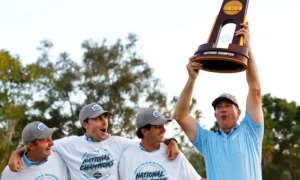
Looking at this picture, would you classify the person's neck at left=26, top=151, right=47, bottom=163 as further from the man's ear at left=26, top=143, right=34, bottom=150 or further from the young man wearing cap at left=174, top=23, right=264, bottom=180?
the young man wearing cap at left=174, top=23, right=264, bottom=180


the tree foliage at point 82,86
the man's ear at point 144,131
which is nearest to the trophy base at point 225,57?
the man's ear at point 144,131

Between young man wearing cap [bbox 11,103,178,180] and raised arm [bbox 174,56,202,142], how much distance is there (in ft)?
3.28

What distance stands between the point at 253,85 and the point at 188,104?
66cm

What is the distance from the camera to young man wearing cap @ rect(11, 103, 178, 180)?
632 cm

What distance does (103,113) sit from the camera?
6.66 m

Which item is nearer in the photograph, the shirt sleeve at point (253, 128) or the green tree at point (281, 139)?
the shirt sleeve at point (253, 128)

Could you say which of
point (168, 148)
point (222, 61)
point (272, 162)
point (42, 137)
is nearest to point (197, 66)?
point (222, 61)

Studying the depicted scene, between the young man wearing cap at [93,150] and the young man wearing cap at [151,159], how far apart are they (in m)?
0.12

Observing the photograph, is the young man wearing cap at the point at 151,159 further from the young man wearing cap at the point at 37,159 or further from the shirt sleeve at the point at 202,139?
the shirt sleeve at the point at 202,139

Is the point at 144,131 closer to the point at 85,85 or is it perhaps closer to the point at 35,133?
the point at 35,133

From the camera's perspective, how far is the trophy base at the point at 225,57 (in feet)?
15.7

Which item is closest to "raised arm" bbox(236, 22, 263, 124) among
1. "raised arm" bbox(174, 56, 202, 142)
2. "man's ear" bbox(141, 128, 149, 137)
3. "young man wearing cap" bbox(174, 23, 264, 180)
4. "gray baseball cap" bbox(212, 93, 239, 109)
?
"young man wearing cap" bbox(174, 23, 264, 180)

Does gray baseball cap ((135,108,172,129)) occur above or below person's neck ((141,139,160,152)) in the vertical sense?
above

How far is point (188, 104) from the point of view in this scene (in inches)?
208
